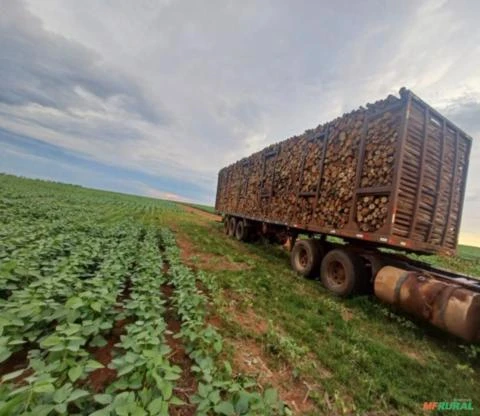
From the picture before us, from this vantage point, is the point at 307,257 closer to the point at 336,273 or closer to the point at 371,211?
the point at 336,273

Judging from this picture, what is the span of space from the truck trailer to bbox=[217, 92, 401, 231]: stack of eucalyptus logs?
0.07 feet

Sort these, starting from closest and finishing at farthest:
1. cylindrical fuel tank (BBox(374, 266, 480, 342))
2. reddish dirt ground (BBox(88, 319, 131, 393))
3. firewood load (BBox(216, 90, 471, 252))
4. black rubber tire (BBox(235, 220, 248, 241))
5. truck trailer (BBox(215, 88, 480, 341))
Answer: reddish dirt ground (BBox(88, 319, 131, 393)), cylindrical fuel tank (BBox(374, 266, 480, 342)), truck trailer (BBox(215, 88, 480, 341)), firewood load (BBox(216, 90, 471, 252)), black rubber tire (BBox(235, 220, 248, 241))

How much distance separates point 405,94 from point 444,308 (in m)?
3.79

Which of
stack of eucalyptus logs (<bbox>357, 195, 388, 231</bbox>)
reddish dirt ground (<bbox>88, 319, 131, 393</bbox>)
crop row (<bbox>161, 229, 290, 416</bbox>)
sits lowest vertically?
reddish dirt ground (<bbox>88, 319, 131, 393</bbox>)

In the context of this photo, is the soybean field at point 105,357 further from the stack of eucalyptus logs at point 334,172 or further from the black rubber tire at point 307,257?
the stack of eucalyptus logs at point 334,172

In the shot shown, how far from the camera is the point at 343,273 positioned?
600cm

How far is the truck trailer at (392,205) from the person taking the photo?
4.36m

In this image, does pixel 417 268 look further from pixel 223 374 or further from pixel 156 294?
pixel 156 294

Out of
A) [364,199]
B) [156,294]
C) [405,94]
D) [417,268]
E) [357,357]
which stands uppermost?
[405,94]

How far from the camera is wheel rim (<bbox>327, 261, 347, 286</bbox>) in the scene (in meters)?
6.00

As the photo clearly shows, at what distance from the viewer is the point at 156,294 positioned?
11.4ft

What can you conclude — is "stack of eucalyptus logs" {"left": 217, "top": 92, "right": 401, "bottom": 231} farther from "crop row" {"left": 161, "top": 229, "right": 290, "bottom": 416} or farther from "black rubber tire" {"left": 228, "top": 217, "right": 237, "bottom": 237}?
"black rubber tire" {"left": 228, "top": 217, "right": 237, "bottom": 237}

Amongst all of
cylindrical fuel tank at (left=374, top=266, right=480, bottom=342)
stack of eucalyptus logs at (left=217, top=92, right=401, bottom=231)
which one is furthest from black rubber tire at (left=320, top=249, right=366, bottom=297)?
stack of eucalyptus logs at (left=217, top=92, right=401, bottom=231)

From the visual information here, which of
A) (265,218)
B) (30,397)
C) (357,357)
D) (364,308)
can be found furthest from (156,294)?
(265,218)
